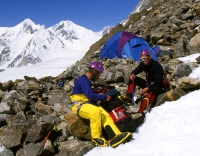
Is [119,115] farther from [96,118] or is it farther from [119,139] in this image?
[119,139]

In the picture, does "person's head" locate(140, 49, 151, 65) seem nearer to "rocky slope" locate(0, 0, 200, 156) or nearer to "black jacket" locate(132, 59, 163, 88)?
"black jacket" locate(132, 59, 163, 88)

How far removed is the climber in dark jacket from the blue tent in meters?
6.72

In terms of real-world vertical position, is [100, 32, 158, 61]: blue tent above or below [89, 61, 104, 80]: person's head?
above

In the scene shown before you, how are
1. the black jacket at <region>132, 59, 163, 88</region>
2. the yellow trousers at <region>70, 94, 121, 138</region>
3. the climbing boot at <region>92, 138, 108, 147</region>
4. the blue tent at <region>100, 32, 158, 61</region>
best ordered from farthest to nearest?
the blue tent at <region>100, 32, 158, 61</region> → the black jacket at <region>132, 59, 163, 88</region> → the yellow trousers at <region>70, 94, 121, 138</region> → the climbing boot at <region>92, 138, 108, 147</region>

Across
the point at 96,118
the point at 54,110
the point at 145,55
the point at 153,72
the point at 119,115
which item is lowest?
the point at 119,115

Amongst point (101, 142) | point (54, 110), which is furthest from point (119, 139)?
point (54, 110)

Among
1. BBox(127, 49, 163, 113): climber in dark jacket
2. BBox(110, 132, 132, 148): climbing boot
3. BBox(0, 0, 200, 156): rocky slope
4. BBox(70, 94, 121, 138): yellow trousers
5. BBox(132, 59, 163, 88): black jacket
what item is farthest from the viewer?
BBox(132, 59, 163, 88): black jacket

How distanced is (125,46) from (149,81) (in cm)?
772

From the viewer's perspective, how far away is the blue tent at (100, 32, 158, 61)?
1572 cm

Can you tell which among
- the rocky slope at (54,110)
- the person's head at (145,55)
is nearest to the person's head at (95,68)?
the rocky slope at (54,110)

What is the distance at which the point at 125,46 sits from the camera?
1619cm

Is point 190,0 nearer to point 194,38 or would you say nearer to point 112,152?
point 194,38

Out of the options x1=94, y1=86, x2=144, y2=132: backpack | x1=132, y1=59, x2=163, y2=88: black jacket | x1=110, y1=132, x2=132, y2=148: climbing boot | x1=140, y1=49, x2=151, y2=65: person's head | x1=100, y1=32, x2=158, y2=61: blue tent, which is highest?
x1=100, y1=32, x2=158, y2=61: blue tent

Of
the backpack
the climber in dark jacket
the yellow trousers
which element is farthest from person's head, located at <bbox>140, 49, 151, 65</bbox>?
the yellow trousers
